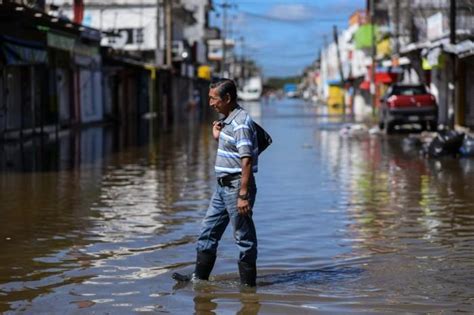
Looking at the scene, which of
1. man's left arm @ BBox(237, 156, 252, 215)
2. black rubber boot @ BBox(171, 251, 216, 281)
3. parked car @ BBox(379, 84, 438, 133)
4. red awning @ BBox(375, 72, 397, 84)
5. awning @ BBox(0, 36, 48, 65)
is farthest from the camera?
red awning @ BBox(375, 72, 397, 84)

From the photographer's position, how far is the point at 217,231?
7582 mm

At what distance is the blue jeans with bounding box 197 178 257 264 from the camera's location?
7.30 m

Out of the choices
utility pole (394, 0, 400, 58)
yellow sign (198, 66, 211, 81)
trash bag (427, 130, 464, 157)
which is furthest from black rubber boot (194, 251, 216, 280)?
yellow sign (198, 66, 211, 81)

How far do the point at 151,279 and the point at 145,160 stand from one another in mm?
13949

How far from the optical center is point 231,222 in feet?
24.4

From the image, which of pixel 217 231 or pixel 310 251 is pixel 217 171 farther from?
pixel 310 251

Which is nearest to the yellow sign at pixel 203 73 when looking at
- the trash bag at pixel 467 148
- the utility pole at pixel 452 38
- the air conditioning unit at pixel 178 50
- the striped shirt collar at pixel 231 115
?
the air conditioning unit at pixel 178 50

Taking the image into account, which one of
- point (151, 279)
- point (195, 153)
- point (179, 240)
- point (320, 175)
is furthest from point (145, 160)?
point (151, 279)

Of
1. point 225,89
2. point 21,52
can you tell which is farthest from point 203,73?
point 225,89

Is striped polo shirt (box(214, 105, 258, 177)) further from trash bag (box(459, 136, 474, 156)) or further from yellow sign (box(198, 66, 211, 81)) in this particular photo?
yellow sign (box(198, 66, 211, 81))

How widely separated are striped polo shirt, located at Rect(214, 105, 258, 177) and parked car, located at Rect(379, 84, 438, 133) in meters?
25.3

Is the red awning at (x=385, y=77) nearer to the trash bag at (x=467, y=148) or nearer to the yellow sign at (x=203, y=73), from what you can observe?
the trash bag at (x=467, y=148)

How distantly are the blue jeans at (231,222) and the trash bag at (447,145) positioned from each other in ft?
48.6

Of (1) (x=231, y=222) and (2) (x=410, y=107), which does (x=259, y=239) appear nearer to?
(1) (x=231, y=222)
